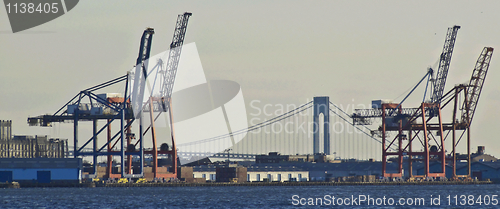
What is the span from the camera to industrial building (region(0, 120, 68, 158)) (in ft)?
616

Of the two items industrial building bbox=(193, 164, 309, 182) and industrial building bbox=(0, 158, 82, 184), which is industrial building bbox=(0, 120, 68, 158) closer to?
industrial building bbox=(193, 164, 309, 182)

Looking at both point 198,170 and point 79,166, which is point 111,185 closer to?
point 79,166

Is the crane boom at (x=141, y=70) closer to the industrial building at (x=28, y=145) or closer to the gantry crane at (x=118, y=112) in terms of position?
the gantry crane at (x=118, y=112)

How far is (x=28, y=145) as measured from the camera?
192m

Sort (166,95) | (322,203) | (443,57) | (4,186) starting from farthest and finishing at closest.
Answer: (443,57) → (166,95) → (4,186) → (322,203)

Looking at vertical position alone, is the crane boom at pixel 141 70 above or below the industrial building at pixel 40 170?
above

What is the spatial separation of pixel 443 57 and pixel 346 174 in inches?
1480

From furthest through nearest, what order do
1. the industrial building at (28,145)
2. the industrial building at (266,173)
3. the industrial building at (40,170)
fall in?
1. the industrial building at (28,145)
2. the industrial building at (266,173)
3. the industrial building at (40,170)

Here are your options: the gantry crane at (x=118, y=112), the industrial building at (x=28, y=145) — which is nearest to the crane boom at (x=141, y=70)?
the gantry crane at (x=118, y=112)

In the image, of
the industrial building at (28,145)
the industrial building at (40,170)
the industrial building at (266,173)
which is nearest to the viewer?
the industrial building at (40,170)

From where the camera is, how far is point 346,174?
188000mm

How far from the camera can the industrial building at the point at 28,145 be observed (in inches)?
7397

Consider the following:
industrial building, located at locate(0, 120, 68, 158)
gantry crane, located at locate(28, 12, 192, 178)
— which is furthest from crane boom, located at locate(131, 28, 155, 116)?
industrial building, located at locate(0, 120, 68, 158)

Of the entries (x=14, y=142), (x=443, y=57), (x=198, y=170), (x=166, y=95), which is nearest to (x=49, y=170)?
(x=166, y=95)
